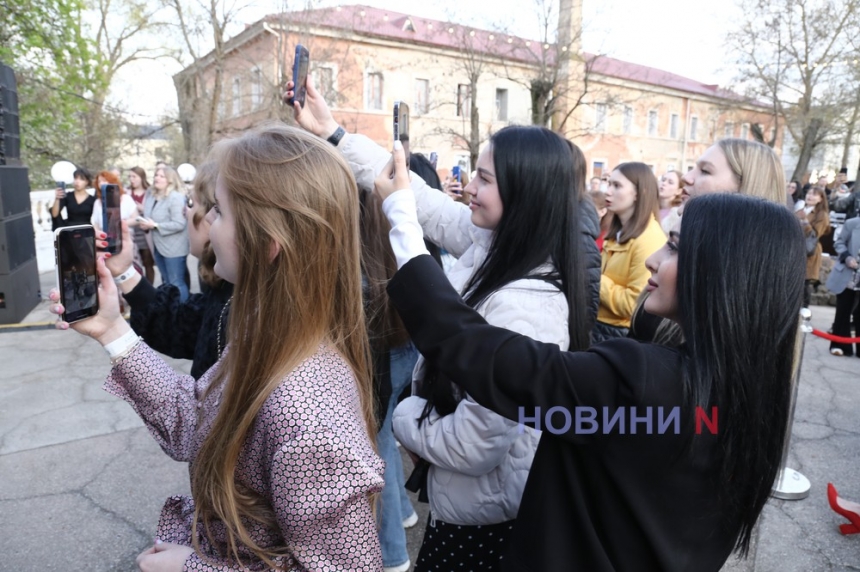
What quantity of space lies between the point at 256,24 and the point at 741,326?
20.9m

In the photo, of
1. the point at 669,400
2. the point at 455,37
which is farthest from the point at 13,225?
the point at 455,37

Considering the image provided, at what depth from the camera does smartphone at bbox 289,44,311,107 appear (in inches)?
76.9

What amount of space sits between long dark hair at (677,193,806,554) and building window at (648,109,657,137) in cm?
3935

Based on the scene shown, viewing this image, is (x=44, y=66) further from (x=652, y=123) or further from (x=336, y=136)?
(x=652, y=123)

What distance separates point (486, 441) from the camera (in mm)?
1393

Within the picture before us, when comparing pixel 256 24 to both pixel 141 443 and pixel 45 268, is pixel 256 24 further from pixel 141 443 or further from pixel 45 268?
pixel 141 443

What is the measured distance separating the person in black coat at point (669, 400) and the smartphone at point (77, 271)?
79cm

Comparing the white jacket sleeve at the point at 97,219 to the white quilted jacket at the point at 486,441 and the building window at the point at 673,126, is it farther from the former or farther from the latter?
the building window at the point at 673,126

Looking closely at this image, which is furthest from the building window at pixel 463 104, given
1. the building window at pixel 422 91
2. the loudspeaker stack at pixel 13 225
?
the loudspeaker stack at pixel 13 225

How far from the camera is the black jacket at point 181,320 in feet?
6.37

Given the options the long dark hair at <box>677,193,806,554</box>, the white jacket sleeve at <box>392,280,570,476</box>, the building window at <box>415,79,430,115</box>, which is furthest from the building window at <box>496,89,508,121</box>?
the long dark hair at <box>677,193,806,554</box>

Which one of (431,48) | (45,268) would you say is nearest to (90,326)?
(45,268)

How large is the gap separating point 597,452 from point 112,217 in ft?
5.30

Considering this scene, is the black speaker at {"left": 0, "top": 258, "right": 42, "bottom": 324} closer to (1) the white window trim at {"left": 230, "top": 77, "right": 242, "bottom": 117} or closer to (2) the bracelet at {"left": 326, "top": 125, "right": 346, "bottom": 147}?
(2) the bracelet at {"left": 326, "top": 125, "right": 346, "bottom": 147}
